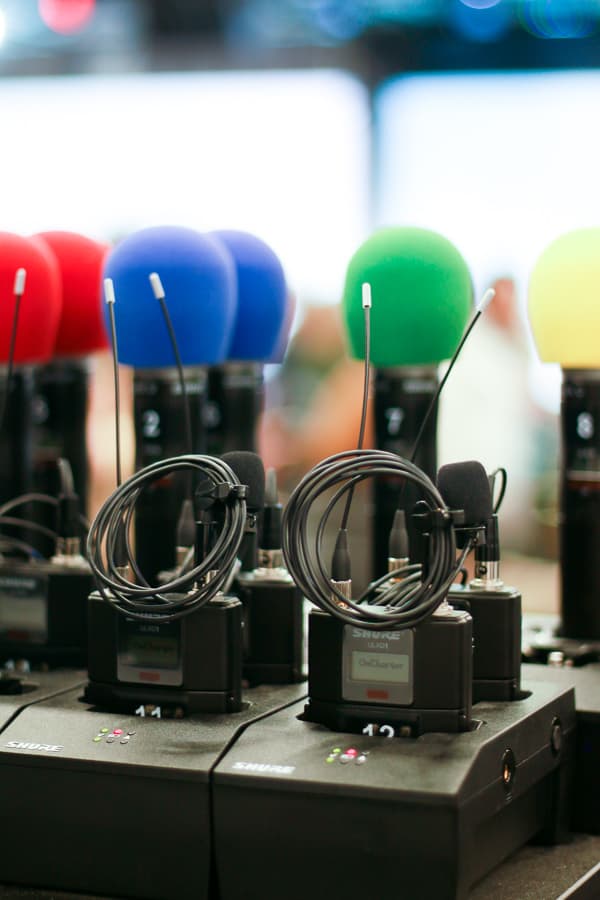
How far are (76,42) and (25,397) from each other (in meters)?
2.70

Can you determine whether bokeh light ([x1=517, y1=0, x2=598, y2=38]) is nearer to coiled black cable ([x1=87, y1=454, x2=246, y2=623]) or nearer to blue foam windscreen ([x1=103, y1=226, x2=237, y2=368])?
blue foam windscreen ([x1=103, y1=226, x2=237, y2=368])

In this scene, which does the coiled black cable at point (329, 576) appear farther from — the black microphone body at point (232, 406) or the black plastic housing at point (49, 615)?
the black microphone body at point (232, 406)

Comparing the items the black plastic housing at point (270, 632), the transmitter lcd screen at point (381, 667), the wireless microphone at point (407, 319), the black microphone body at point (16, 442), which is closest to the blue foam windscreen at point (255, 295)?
the wireless microphone at point (407, 319)

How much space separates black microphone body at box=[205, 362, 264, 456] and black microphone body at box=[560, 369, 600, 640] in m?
0.48

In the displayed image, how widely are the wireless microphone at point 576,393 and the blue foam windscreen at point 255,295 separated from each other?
0.38 metres

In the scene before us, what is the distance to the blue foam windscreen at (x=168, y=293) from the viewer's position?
1.60m

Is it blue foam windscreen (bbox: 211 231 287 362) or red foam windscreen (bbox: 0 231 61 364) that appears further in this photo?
blue foam windscreen (bbox: 211 231 287 362)

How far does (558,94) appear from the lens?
386cm

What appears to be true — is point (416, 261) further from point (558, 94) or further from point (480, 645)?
point (558, 94)

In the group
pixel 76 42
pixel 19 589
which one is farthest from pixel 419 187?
pixel 19 589

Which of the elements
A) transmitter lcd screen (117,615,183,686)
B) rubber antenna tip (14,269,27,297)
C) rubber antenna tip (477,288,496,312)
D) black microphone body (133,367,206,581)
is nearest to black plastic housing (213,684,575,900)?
transmitter lcd screen (117,615,183,686)

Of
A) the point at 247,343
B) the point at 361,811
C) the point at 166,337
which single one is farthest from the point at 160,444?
the point at 361,811

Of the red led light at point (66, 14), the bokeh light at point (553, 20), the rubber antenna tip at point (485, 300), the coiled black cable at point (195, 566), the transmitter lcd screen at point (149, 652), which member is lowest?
the transmitter lcd screen at point (149, 652)

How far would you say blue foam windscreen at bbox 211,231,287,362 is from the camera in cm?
187
